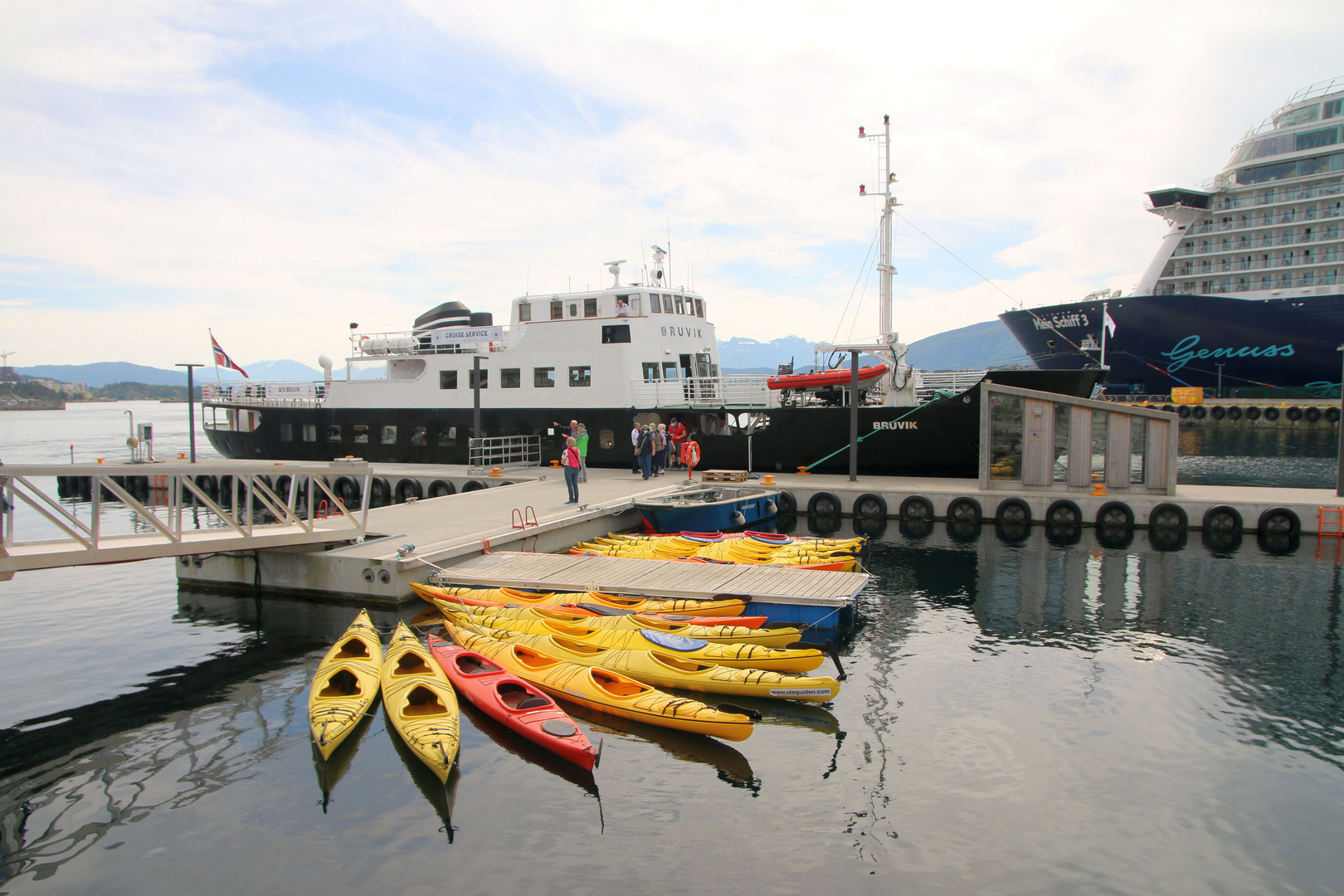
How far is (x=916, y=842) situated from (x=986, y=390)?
48.8 ft

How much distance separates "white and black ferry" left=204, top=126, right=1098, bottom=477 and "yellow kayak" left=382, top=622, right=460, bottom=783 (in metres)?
14.0

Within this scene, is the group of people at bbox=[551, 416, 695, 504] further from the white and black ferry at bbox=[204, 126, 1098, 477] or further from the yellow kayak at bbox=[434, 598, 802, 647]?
the yellow kayak at bbox=[434, 598, 802, 647]

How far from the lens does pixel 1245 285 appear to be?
53.4m

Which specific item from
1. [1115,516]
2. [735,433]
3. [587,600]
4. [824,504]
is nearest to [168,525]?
[587,600]

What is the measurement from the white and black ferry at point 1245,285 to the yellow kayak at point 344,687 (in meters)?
51.0

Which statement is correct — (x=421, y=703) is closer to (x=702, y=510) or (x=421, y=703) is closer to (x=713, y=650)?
(x=713, y=650)

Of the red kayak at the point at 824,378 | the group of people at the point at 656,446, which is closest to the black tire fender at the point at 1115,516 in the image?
the red kayak at the point at 824,378

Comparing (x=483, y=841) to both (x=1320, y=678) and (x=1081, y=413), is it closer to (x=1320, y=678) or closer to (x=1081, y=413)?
(x=1320, y=678)

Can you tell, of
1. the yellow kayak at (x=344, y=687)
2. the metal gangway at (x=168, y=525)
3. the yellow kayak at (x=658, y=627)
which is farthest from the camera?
the yellow kayak at (x=658, y=627)

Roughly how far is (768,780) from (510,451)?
19.3 metres

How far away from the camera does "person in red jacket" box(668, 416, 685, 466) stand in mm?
23797

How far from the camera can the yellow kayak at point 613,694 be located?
768 cm

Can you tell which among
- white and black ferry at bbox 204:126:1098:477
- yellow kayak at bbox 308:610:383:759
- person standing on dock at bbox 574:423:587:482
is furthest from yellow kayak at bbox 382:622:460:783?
white and black ferry at bbox 204:126:1098:477

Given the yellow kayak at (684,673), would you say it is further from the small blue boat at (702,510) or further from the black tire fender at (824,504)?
the black tire fender at (824,504)
